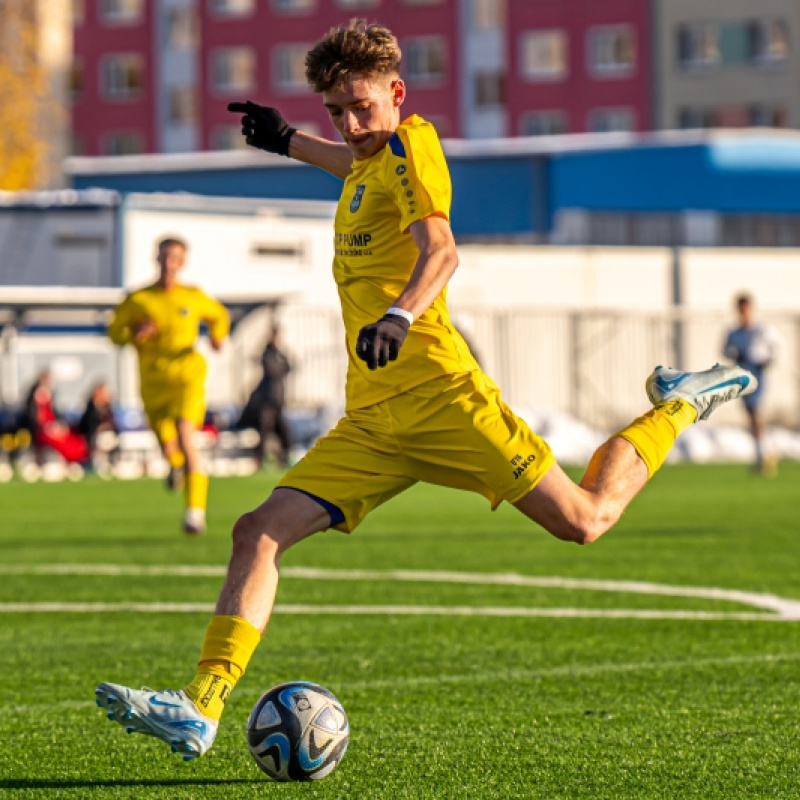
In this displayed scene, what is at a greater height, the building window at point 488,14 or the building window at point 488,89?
the building window at point 488,14

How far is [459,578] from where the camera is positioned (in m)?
12.2

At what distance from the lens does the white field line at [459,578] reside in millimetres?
10672

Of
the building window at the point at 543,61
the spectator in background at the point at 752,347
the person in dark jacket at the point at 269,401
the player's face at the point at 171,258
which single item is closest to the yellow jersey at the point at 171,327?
the player's face at the point at 171,258

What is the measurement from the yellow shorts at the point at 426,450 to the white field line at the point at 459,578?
377 centimetres

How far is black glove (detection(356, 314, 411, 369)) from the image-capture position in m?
5.83

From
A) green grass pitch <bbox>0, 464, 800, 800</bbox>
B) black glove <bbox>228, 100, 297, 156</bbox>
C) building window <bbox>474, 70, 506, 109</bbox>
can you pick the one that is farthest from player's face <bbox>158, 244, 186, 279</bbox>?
building window <bbox>474, 70, 506, 109</bbox>

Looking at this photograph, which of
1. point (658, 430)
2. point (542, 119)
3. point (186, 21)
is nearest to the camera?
point (658, 430)

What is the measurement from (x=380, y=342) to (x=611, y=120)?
78518 millimetres

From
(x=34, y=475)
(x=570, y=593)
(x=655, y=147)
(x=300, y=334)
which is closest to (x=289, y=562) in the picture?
(x=570, y=593)

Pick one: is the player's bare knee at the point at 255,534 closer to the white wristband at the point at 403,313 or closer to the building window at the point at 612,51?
the white wristband at the point at 403,313

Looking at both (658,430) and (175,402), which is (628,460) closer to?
(658,430)

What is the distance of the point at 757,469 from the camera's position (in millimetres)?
26078

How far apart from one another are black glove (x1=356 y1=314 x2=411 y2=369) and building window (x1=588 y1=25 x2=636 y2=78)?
7818 centimetres

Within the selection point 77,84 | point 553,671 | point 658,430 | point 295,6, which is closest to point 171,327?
point 553,671
